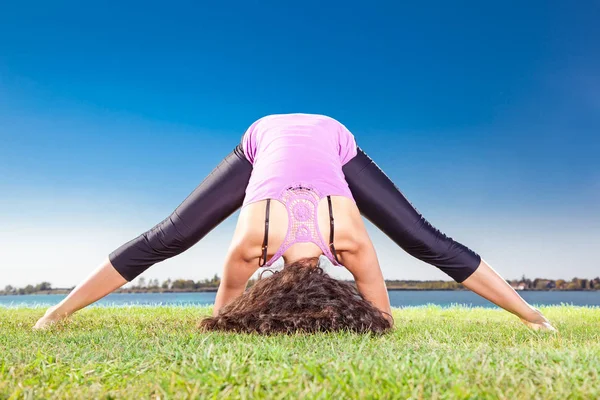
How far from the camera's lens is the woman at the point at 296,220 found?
11.9 ft

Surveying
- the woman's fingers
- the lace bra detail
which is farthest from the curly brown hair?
the woman's fingers

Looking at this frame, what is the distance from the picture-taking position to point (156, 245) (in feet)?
13.7

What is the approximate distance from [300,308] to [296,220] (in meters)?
0.57

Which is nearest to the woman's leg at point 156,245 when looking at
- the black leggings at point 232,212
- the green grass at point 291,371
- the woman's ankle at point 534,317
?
the black leggings at point 232,212

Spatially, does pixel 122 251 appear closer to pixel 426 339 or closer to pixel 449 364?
pixel 426 339

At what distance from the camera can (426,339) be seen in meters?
3.34

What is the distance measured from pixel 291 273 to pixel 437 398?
5.78ft

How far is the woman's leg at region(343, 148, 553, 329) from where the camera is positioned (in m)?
4.25

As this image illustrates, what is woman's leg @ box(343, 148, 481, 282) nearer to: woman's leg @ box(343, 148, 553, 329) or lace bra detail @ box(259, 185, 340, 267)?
woman's leg @ box(343, 148, 553, 329)

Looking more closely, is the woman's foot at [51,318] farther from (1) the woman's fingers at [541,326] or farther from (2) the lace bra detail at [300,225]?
(1) the woman's fingers at [541,326]

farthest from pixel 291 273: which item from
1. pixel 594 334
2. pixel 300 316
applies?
pixel 594 334

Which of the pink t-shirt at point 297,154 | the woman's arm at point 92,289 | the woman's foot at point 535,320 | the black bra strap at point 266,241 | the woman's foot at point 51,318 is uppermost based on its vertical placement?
the pink t-shirt at point 297,154

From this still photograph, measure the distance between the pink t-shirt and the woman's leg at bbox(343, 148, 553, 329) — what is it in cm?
30

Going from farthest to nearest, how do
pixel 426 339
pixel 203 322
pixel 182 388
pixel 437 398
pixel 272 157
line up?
1. pixel 272 157
2. pixel 203 322
3. pixel 426 339
4. pixel 182 388
5. pixel 437 398
